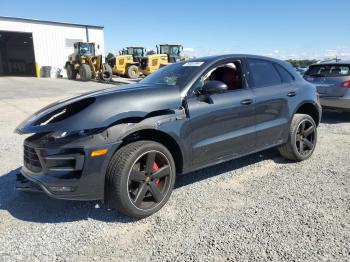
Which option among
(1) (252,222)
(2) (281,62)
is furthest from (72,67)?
(1) (252,222)

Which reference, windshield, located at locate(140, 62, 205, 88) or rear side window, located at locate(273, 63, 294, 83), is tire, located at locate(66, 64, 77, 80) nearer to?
windshield, located at locate(140, 62, 205, 88)

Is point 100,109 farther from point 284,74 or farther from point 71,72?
point 71,72

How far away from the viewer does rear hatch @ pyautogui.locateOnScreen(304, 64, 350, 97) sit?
7590 mm

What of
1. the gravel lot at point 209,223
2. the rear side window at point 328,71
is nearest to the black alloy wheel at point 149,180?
the gravel lot at point 209,223

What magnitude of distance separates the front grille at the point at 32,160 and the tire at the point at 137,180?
70 cm

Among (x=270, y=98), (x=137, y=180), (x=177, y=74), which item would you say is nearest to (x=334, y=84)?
(x=270, y=98)

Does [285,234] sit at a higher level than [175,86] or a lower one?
lower

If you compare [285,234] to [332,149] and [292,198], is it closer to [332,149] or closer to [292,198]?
[292,198]

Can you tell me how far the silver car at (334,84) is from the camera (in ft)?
24.8

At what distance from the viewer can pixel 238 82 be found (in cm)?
431

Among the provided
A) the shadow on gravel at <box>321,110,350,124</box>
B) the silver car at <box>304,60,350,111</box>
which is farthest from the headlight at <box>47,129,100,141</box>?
the shadow on gravel at <box>321,110,350,124</box>

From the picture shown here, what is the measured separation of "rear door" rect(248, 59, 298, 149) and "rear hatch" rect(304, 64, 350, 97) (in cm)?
344

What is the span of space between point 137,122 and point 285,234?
1748mm

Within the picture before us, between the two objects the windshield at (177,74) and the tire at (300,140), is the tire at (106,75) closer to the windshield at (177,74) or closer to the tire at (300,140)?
the windshield at (177,74)
